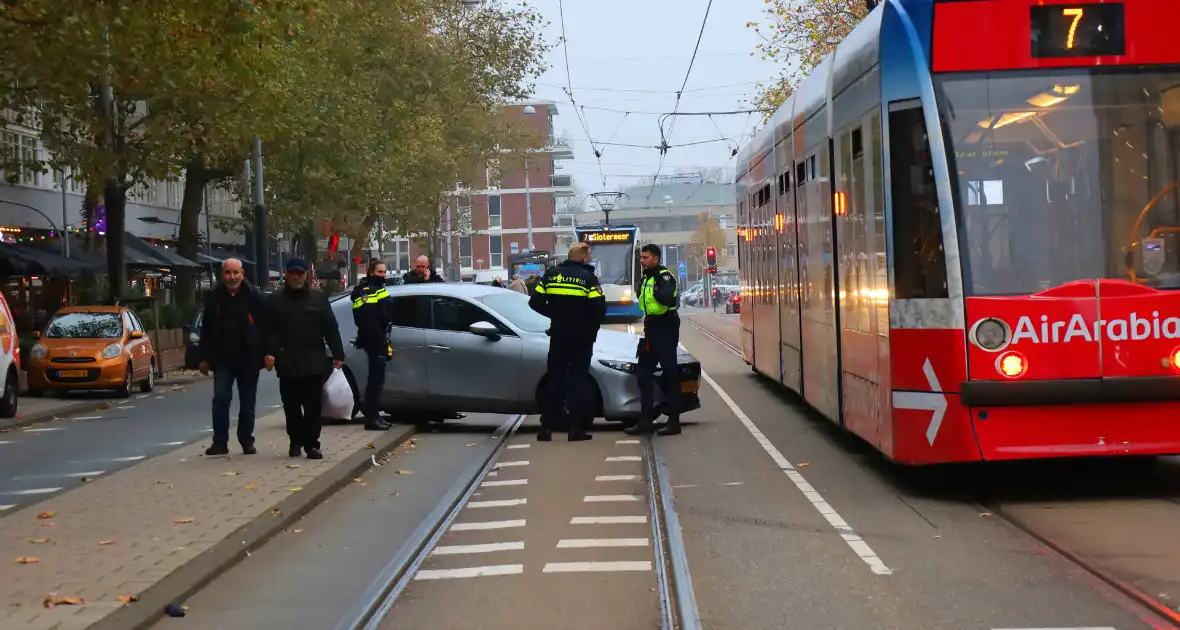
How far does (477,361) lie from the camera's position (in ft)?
54.4

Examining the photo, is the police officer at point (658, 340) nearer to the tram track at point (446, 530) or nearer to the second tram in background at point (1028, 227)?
the tram track at point (446, 530)

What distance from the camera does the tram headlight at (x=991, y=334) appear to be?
1014cm

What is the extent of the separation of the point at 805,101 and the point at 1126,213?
17.5ft

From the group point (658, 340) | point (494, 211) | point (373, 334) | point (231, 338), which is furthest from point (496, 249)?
point (231, 338)

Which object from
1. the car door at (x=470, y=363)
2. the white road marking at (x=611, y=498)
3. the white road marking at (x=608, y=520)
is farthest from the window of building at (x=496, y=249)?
the white road marking at (x=608, y=520)

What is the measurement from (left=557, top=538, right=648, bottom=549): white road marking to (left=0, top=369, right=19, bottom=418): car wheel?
15.8 meters

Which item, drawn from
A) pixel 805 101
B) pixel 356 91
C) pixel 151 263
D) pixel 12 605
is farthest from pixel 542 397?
pixel 356 91

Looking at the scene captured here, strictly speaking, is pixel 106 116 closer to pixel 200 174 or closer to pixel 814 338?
pixel 200 174

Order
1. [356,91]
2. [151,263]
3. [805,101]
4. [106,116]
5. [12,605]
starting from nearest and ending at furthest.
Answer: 1. [12,605]
2. [805,101]
3. [106,116]
4. [151,263]
5. [356,91]

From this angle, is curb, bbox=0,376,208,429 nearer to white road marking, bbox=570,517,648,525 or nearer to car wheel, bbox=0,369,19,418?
car wheel, bbox=0,369,19,418

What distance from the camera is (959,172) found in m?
10.3

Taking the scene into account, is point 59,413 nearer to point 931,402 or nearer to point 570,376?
point 570,376

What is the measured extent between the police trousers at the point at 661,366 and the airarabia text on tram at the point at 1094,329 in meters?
5.87

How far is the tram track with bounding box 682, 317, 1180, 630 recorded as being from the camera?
6.98 meters
